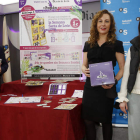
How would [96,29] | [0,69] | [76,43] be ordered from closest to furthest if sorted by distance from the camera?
[96,29], [0,69], [76,43]

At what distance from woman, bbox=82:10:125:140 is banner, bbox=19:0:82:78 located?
1.15 metres

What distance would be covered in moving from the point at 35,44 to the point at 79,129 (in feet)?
5.74

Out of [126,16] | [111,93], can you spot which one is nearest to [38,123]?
[111,93]

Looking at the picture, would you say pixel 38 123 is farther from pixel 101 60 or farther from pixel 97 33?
pixel 97 33

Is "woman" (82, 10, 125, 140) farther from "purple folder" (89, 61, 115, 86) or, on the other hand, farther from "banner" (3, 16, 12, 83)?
"banner" (3, 16, 12, 83)

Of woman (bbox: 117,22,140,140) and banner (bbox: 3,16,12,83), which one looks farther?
banner (bbox: 3,16,12,83)

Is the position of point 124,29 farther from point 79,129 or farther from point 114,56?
point 79,129

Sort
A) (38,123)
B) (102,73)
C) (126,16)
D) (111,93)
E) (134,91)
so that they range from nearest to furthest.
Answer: (134,91), (102,73), (111,93), (38,123), (126,16)

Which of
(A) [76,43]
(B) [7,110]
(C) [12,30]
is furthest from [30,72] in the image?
(C) [12,30]

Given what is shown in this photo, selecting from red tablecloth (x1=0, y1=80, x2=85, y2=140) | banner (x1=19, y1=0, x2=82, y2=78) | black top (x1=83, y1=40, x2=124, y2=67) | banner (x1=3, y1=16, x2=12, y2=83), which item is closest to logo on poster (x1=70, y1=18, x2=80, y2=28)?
banner (x1=19, y1=0, x2=82, y2=78)

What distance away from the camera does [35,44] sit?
10.3 feet

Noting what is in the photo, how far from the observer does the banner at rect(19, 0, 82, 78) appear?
302 centimetres

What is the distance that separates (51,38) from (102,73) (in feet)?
5.53

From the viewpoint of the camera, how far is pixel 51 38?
3.09m
